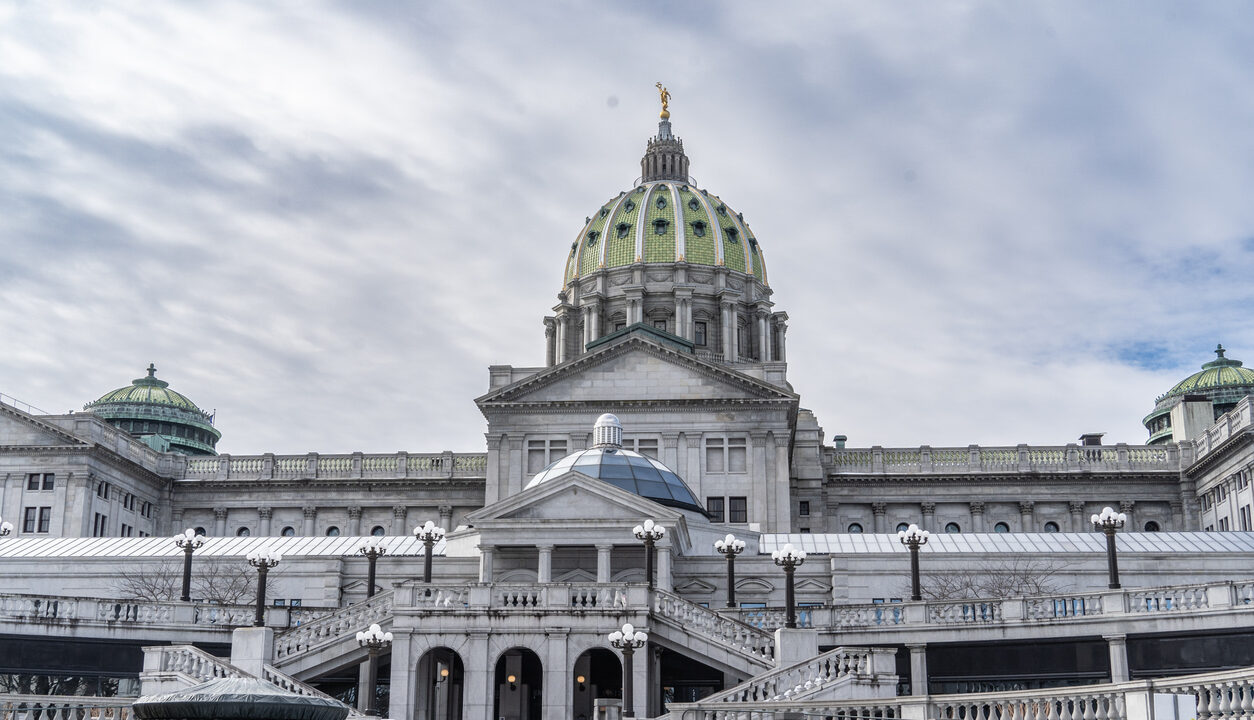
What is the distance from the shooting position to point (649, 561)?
4872 centimetres

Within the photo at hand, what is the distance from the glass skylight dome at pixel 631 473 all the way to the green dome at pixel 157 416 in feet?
229

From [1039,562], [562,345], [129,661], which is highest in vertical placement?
[562,345]

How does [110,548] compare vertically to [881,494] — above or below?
below

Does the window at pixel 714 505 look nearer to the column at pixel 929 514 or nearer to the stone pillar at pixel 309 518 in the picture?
the column at pixel 929 514

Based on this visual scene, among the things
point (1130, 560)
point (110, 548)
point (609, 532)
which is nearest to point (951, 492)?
point (1130, 560)

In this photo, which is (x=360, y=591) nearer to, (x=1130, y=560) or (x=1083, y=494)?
(x=1130, y=560)

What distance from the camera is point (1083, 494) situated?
10644 centimetres

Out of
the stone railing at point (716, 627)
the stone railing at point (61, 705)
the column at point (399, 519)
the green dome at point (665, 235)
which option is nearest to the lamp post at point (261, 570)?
the stone railing at point (61, 705)

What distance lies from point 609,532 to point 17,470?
56.0 metres

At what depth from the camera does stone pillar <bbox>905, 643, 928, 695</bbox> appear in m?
48.8

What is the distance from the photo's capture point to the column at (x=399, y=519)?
108875 millimetres

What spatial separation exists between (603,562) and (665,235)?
8376 centimetres

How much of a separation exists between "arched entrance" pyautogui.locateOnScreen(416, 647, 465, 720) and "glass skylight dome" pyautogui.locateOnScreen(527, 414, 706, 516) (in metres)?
17.0

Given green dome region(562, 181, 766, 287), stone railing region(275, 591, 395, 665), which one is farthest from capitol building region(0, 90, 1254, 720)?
green dome region(562, 181, 766, 287)
